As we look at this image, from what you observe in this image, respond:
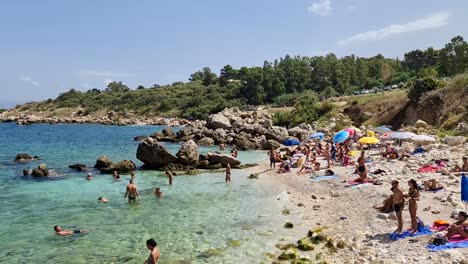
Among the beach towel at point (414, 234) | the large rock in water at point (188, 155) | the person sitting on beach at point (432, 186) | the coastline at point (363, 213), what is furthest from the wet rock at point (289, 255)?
the large rock in water at point (188, 155)

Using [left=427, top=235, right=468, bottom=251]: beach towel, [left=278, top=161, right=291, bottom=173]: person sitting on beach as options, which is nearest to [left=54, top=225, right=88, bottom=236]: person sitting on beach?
[left=427, top=235, right=468, bottom=251]: beach towel

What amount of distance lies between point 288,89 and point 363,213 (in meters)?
90.3

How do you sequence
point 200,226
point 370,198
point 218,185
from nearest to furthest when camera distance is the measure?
point 200,226 < point 370,198 < point 218,185

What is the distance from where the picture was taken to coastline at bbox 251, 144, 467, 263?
12188mm

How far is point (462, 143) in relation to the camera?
29.6 m

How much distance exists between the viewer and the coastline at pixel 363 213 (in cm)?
1219

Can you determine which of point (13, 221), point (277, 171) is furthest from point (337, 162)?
point (13, 221)

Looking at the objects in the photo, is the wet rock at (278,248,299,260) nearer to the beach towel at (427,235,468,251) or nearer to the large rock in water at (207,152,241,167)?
the beach towel at (427,235,468,251)

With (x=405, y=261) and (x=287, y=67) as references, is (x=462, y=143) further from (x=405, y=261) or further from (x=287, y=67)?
(x=287, y=67)

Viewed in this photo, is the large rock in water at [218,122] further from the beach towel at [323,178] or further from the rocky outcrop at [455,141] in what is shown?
the rocky outcrop at [455,141]

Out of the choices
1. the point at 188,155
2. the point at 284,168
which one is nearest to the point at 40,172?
the point at 188,155

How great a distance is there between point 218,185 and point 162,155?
8.21m

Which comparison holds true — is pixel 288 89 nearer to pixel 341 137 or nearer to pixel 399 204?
pixel 341 137

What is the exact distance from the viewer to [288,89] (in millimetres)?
105750
